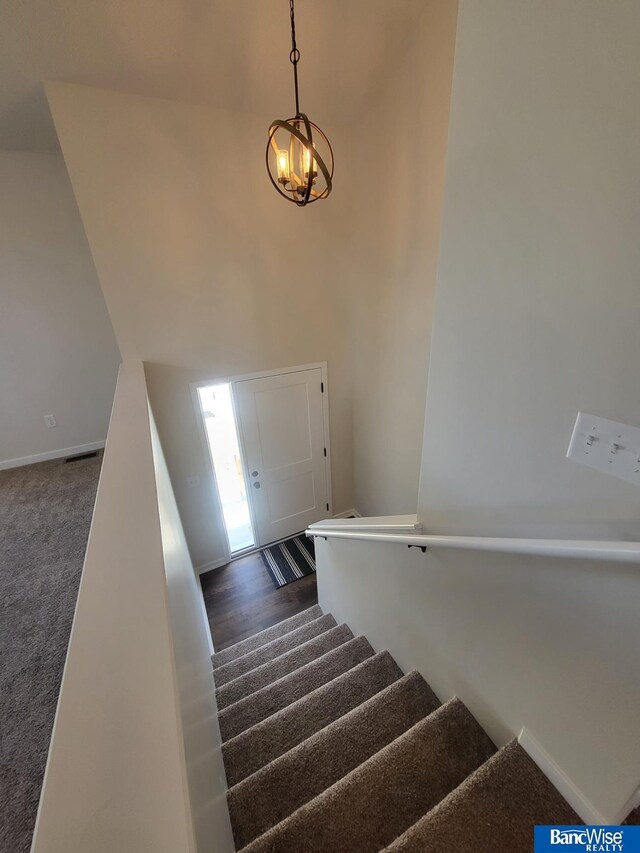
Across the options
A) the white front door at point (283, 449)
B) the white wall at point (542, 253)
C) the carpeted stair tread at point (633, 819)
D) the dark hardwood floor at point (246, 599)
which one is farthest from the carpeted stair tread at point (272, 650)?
the white wall at point (542, 253)

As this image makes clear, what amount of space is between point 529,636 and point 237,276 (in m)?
2.93

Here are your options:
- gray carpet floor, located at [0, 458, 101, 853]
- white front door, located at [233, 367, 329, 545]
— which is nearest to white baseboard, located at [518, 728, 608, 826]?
gray carpet floor, located at [0, 458, 101, 853]

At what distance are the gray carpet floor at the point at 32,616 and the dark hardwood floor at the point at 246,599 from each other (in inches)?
62.5

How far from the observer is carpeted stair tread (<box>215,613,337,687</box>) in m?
2.23

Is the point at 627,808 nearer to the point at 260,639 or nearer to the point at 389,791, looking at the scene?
the point at 389,791

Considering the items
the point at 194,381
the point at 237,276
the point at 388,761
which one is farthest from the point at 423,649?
the point at 237,276

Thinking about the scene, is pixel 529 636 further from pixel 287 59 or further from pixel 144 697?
pixel 287 59

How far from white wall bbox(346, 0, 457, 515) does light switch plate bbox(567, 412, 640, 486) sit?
1.76 m

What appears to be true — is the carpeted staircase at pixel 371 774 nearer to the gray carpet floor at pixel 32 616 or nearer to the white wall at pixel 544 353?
the white wall at pixel 544 353

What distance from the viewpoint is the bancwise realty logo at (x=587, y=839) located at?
0.89m

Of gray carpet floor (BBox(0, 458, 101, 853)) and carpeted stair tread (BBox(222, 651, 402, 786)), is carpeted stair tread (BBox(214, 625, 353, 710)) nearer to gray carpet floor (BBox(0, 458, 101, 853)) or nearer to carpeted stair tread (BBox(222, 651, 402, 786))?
carpeted stair tread (BBox(222, 651, 402, 786))

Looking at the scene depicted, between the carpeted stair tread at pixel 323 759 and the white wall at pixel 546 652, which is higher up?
the white wall at pixel 546 652

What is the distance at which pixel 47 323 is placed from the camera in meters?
3.18

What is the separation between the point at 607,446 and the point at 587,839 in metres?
1.13
